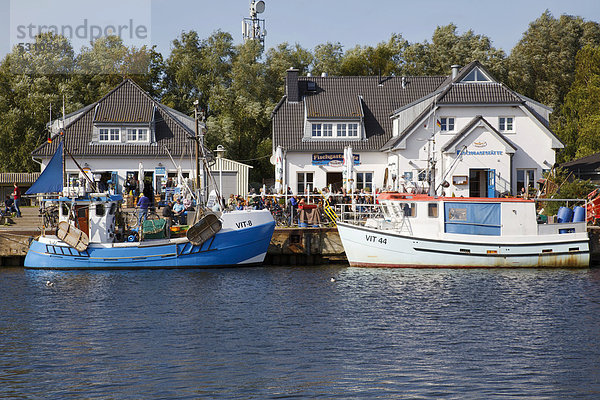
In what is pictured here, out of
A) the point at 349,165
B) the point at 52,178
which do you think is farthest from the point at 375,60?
the point at 52,178

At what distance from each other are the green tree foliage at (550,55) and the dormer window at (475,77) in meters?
20.1

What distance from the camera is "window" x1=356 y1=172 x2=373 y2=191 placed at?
1975 inches

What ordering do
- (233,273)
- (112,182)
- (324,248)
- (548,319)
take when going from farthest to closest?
1. (112,182)
2. (324,248)
3. (233,273)
4. (548,319)

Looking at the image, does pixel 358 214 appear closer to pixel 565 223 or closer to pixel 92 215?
pixel 565 223

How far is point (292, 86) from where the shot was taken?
5238 cm

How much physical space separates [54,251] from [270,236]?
29.9 feet

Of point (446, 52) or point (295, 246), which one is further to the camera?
point (446, 52)

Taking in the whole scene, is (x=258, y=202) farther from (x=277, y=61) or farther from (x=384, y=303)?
(x=277, y=61)

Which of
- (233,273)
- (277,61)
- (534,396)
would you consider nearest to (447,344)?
(534,396)

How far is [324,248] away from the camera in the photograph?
35531mm

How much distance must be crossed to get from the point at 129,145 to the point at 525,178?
24.8 metres

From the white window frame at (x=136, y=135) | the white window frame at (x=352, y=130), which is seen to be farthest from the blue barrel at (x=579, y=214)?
the white window frame at (x=136, y=135)

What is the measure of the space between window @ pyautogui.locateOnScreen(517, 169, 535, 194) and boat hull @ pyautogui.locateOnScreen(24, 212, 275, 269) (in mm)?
19873

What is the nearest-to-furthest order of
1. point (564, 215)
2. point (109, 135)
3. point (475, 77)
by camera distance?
point (564, 215)
point (475, 77)
point (109, 135)
